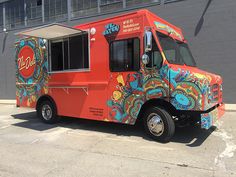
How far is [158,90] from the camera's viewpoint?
566 centimetres

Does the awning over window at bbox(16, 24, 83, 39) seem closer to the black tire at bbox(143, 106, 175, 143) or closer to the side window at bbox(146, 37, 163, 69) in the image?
the side window at bbox(146, 37, 163, 69)

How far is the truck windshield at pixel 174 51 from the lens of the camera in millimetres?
5836

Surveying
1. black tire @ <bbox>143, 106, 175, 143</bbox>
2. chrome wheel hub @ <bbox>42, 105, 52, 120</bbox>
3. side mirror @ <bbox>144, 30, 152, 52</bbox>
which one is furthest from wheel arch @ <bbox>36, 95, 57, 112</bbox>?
side mirror @ <bbox>144, 30, 152, 52</bbox>

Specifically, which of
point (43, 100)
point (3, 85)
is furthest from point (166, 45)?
point (3, 85)

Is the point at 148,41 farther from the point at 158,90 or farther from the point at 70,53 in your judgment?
the point at 70,53

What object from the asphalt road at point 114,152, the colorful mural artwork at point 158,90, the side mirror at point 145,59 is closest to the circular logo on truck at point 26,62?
the asphalt road at point 114,152

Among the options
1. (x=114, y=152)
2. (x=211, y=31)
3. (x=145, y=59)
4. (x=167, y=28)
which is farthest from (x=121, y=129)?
(x=211, y=31)

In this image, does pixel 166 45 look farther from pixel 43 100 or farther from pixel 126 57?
pixel 43 100

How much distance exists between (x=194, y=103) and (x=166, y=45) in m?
1.69

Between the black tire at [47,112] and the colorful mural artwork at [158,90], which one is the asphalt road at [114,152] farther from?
the colorful mural artwork at [158,90]

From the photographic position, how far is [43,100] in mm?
8570

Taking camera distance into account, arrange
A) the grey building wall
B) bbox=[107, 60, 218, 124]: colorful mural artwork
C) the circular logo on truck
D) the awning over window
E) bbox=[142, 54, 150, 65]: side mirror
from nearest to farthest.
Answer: bbox=[107, 60, 218, 124]: colorful mural artwork, bbox=[142, 54, 150, 65]: side mirror, the awning over window, the circular logo on truck, the grey building wall

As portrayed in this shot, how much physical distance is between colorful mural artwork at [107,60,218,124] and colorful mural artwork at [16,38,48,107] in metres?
3.20

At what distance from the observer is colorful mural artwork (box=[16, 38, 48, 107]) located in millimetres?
8375
